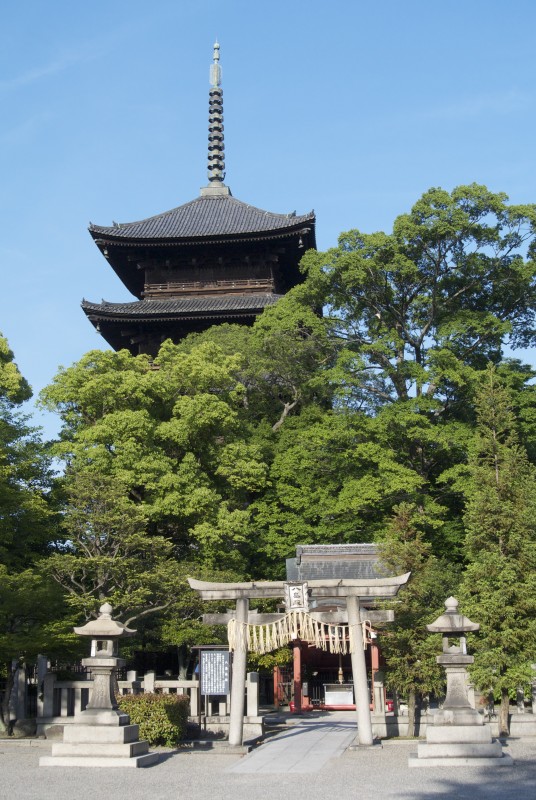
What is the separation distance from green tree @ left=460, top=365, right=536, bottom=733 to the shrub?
21.2ft

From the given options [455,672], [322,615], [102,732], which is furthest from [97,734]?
[455,672]

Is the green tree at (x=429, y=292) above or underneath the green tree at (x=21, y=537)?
above

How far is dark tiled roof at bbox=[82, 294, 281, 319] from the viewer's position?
3847cm

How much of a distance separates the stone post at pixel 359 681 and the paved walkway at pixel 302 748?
547 millimetres

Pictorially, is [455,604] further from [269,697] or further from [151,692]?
[269,697]

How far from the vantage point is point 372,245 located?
30.0 metres

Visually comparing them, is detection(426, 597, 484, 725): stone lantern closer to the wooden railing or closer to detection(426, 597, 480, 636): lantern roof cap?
detection(426, 597, 480, 636): lantern roof cap

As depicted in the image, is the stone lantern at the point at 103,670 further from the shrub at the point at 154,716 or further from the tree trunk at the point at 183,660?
the tree trunk at the point at 183,660

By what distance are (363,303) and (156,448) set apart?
347 inches

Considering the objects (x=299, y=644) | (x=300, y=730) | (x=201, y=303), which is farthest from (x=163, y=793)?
(x=201, y=303)

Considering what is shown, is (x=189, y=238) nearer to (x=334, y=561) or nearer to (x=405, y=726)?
(x=334, y=561)

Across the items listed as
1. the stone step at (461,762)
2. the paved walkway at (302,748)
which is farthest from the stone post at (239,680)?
the stone step at (461,762)

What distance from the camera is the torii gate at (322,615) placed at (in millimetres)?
17094

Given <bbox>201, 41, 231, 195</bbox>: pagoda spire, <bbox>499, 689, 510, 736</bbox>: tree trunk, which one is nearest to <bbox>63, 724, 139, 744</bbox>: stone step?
Result: <bbox>499, 689, 510, 736</bbox>: tree trunk
